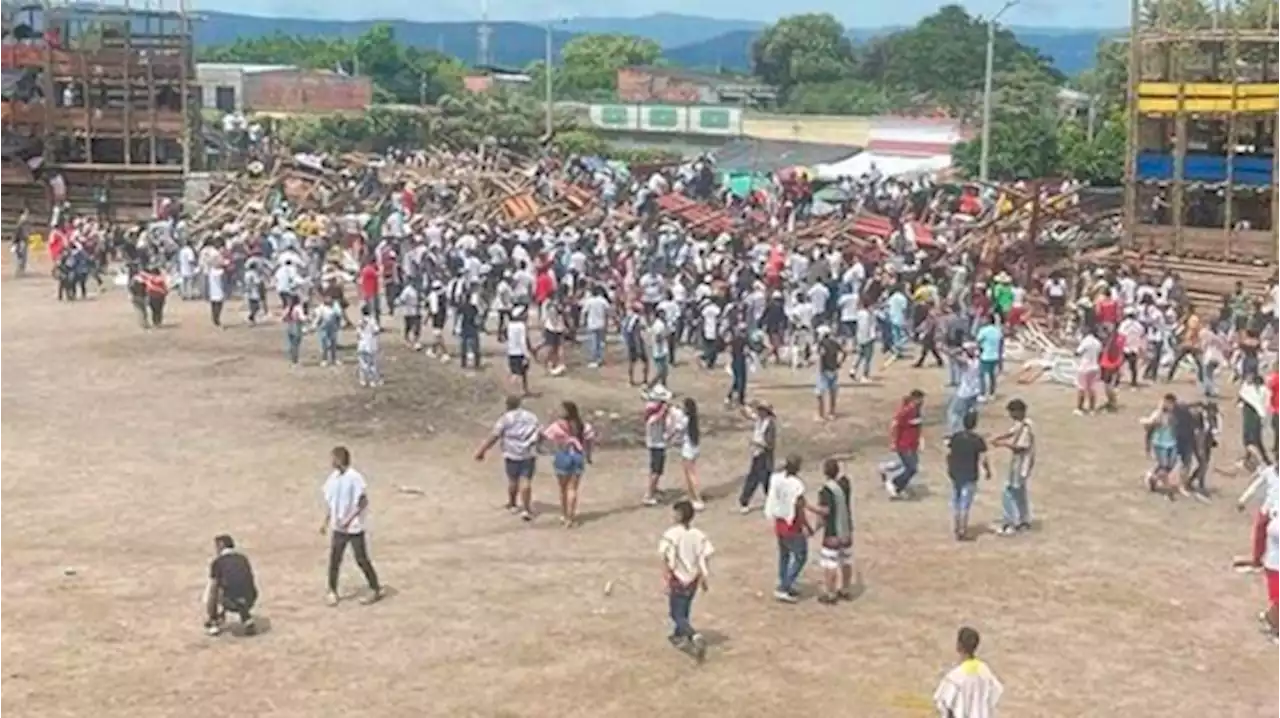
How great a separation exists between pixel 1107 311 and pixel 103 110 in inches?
1179

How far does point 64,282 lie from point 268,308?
4.76 metres

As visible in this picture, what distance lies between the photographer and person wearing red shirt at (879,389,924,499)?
2034cm

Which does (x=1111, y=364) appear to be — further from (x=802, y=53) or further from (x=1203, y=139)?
(x=802, y=53)

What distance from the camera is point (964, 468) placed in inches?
737

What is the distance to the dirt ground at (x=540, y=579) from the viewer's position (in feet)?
49.0

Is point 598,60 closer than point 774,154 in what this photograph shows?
No

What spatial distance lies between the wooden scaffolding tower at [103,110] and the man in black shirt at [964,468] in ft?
109

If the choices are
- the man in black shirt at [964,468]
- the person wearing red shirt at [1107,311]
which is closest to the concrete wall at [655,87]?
the person wearing red shirt at [1107,311]

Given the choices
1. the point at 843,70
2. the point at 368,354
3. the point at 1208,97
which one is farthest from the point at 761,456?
the point at 843,70

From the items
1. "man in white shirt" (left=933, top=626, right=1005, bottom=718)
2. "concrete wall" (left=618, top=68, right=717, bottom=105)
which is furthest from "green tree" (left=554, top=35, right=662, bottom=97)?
"man in white shirt" (left=933, top=626, right=1005, bottom=718)

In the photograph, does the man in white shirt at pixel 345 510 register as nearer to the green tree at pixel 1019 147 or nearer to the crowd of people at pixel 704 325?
the crowd of people at pixel 704 325

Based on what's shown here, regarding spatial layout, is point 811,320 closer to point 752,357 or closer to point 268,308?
point 752,357

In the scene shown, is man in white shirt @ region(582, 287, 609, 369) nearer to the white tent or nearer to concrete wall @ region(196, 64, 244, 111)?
the white tent

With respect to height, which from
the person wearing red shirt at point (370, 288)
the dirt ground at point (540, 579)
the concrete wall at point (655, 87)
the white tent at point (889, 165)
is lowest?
the dirt ground at point (540, 579)
